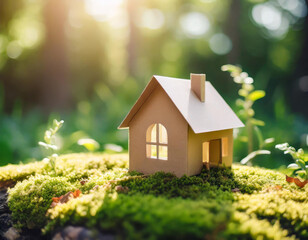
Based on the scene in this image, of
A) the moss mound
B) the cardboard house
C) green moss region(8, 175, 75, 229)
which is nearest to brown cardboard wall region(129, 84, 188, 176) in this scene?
the cardboard house

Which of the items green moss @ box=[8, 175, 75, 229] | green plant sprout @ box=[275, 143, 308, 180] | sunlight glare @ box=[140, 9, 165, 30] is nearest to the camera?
green moss @ box=[8, 175, 75, 229]

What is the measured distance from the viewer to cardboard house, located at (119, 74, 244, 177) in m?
5.55

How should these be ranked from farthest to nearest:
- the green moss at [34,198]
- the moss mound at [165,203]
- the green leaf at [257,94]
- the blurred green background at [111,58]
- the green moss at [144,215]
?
the blurred green background at [111,58], the green leaf at [257,94], the green moss at [34,198], the moss mound at [165,203], the green moss at [144,215]

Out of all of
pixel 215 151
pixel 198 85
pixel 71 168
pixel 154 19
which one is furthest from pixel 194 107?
pixel 154 19

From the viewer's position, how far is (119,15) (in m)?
21.1

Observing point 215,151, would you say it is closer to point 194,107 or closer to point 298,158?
point 194,107

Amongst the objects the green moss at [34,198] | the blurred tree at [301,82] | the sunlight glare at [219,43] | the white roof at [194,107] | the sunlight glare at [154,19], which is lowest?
the green moss at [34,198]

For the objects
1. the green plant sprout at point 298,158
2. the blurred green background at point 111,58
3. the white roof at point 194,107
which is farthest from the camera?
the blurred green background at point 111,58

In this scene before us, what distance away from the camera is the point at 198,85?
6.18 m

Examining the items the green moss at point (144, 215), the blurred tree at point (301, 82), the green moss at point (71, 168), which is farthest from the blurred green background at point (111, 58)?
the green moss at point (144, 215)

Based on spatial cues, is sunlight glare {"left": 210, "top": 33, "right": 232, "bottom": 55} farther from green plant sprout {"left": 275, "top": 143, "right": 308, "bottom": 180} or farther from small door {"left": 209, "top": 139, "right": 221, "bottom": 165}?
green plant sprout {"left": 275, "top": 143, "right": 308, "bottom": 180}

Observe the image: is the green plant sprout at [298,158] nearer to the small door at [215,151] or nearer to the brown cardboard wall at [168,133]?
the small door at [215,151]

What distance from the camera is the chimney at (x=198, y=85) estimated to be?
6.11 meters

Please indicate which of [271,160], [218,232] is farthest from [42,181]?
[271,160]
